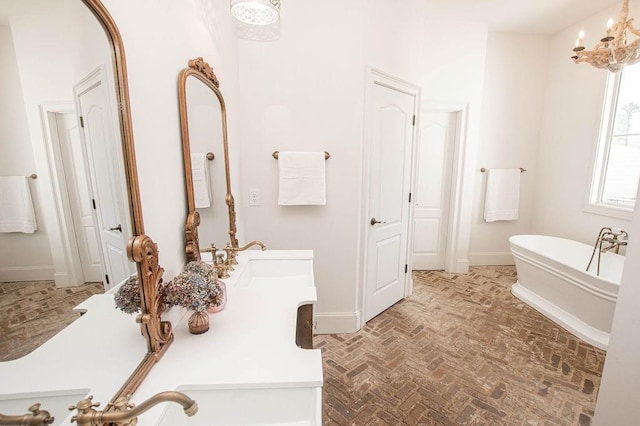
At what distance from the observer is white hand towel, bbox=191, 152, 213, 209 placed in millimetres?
1262

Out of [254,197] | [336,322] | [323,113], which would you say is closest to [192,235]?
[254,197]

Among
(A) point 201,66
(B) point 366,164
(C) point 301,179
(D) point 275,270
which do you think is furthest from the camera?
(B) point 366,164

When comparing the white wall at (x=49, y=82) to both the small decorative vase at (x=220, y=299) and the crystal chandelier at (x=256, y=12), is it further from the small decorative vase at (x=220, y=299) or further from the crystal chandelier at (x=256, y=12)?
the crystal chandelier at (x=256, y=12)

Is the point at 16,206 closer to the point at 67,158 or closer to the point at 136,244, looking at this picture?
the point at 67,158

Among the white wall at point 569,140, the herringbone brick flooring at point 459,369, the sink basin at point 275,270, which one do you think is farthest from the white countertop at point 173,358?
the white wall at point 569,140

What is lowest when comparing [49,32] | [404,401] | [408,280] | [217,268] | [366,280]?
[404,401]

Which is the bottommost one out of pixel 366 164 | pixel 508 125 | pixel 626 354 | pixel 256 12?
pixel 626 354

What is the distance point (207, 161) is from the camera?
1.43m

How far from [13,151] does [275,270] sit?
1.42 metres

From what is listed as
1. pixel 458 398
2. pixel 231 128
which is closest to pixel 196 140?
pixel 231 128

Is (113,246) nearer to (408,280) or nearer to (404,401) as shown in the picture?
(404,401)

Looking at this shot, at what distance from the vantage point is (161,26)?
3.27 feet

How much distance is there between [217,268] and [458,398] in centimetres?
171

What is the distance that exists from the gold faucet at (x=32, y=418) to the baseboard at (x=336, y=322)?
6.67 ft
